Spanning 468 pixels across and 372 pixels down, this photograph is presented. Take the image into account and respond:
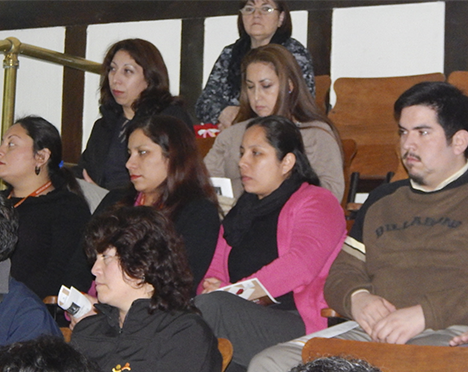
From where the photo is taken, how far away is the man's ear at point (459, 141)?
2346mm

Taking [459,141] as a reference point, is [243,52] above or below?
above

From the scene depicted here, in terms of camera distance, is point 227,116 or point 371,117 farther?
point 371,117

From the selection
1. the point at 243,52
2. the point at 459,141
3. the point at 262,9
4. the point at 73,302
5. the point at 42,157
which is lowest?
the point at 73,302

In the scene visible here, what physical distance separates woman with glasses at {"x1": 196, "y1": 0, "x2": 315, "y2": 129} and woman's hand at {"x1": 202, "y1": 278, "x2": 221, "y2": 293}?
1423mm

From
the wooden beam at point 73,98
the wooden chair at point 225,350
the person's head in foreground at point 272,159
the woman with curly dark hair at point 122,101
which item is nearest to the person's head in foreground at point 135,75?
the woman with curly dark hair at point 122,101

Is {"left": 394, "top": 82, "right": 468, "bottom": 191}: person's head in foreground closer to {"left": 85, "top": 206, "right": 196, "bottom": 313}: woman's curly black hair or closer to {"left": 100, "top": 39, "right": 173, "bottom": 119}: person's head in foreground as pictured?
{"left": 85, "top": 206, "right": 196, "bottom": 313}: woman's curly black hair

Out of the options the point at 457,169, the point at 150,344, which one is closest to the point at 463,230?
the point at 457,169

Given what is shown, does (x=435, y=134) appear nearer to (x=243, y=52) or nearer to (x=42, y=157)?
(x=42, y=157)

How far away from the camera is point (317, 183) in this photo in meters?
2.88

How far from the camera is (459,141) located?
2.35 meters

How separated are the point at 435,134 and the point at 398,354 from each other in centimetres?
80

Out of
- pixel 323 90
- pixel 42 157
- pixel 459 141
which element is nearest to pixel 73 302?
pixel 42 157

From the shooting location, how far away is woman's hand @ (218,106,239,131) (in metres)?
3.96

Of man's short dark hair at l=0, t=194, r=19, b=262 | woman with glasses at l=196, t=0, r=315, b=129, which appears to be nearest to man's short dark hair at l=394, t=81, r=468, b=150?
man's short dark hair at l=0, t=194, r=19, b=262
